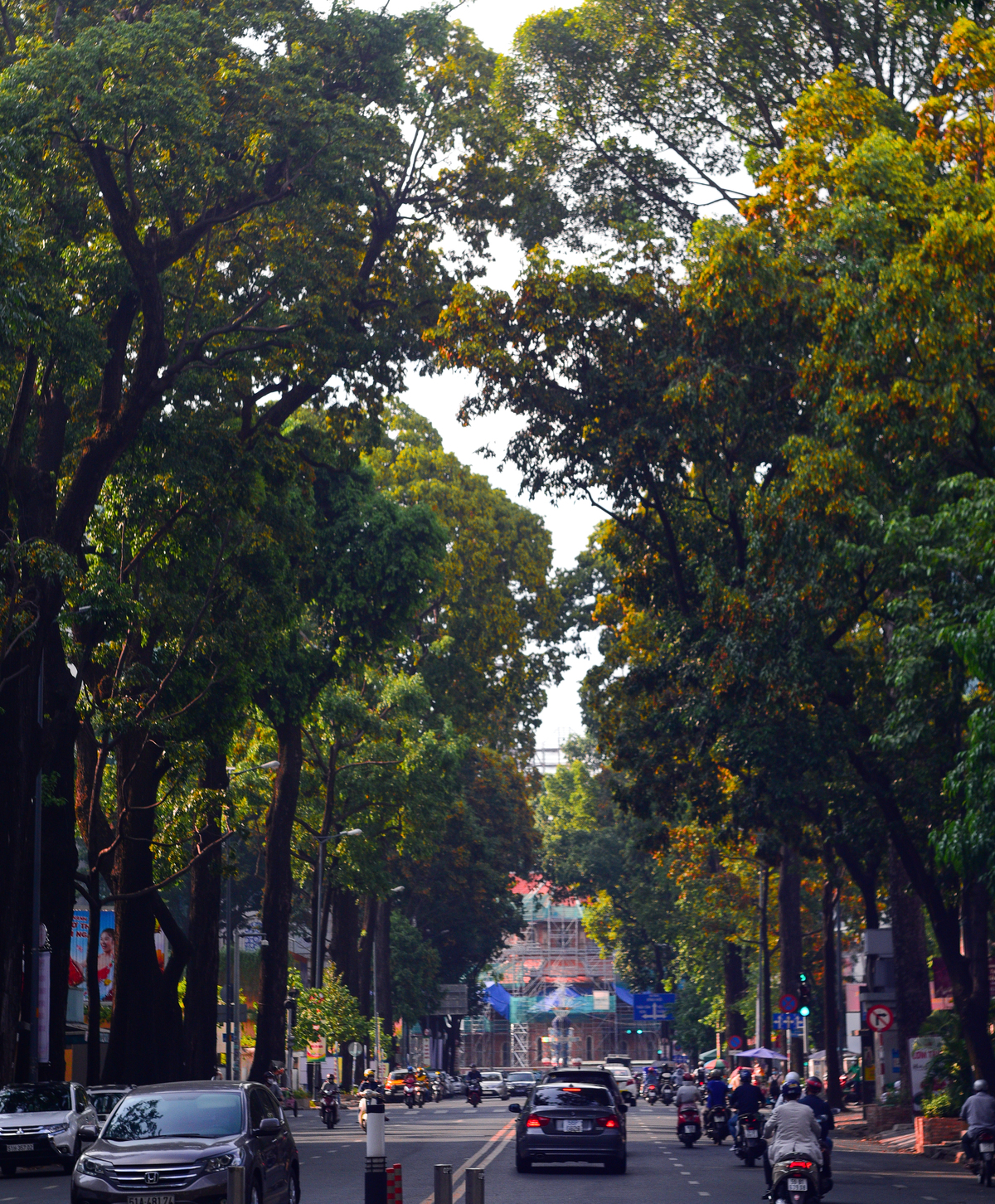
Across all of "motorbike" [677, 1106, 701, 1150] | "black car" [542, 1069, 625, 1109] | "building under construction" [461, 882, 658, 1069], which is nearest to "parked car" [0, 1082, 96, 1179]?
"black car" [542, 1069, 625, 1109]

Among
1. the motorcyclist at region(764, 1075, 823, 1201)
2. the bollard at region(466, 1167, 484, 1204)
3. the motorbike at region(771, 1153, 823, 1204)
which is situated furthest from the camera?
the motorcyclist at region(764, 1075, 823, 1201)

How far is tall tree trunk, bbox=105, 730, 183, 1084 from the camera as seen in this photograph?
107 ft

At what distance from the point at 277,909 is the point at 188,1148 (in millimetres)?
28962

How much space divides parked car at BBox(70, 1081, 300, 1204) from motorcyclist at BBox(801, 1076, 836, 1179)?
574 centimetres

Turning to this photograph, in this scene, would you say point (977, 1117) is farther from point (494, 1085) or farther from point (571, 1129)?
point (494, 1085)

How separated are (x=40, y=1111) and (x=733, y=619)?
13.7m

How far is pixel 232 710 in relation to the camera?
3166 centimetres

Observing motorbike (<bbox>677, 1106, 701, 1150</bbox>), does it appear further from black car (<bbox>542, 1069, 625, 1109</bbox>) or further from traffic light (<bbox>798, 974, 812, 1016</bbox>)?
traffic light (<bbox>798, 974, 812, 1016</bbox>)

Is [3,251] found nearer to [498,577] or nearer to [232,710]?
[232,710]

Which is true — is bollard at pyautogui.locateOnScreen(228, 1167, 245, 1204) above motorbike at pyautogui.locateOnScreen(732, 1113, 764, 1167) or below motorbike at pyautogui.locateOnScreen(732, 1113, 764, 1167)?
above

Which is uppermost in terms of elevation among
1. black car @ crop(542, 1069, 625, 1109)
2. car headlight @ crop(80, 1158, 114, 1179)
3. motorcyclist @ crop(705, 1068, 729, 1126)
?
car headlight @ crop(80, 1158, 114, 1179)

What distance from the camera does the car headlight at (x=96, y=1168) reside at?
1398 cm

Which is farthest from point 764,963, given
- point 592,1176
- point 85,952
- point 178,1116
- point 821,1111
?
point 178,1116

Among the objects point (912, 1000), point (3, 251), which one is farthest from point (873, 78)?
point (912, 1000)
